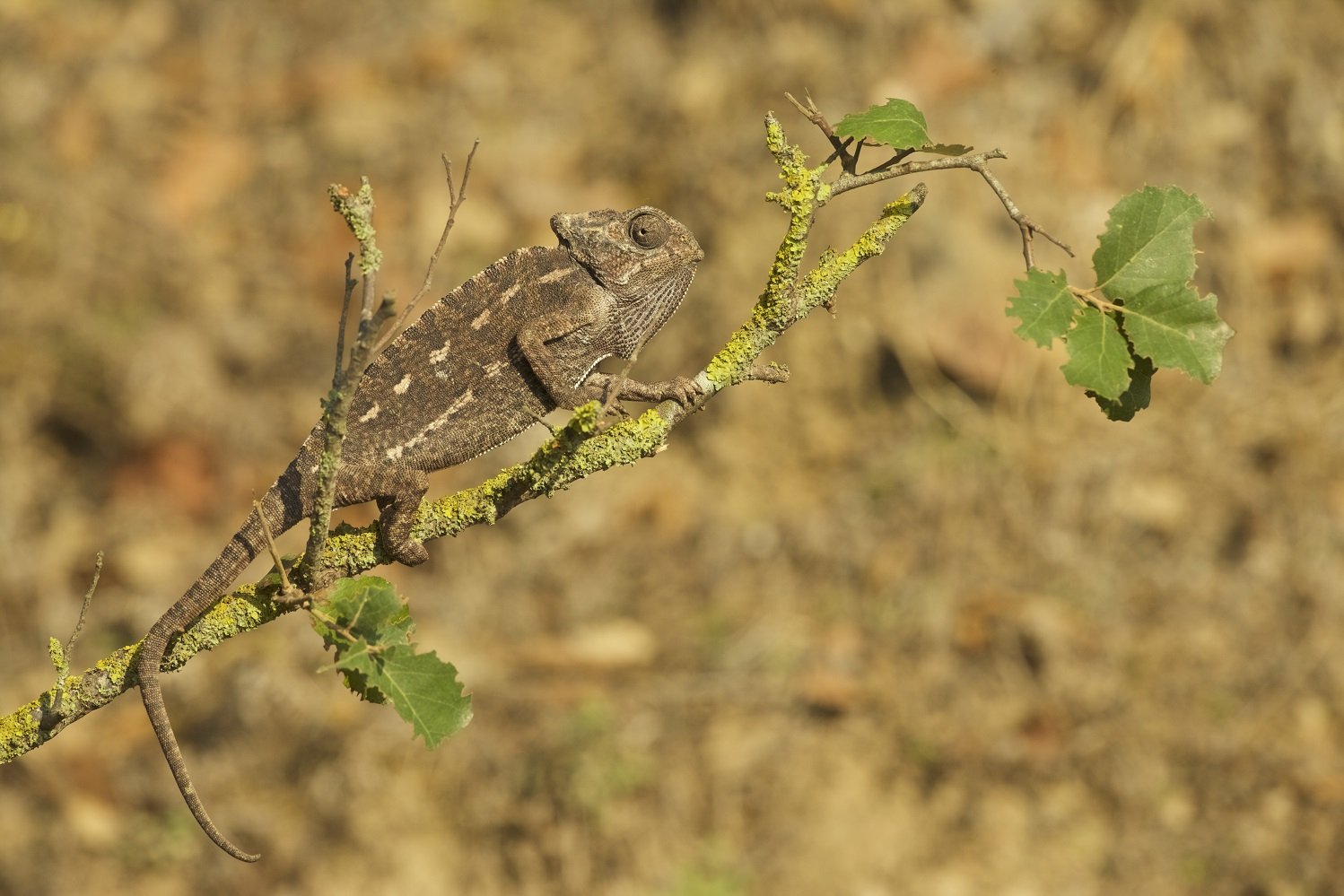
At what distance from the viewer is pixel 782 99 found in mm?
9484

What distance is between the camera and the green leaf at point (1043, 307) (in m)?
2.75

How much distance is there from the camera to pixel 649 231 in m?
4.22

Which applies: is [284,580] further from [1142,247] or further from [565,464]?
[1142,247]

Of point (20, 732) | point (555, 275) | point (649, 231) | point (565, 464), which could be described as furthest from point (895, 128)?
point (20, 732)

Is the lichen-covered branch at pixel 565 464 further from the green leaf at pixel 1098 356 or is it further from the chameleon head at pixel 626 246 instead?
the chameleon head at pixel 626 246

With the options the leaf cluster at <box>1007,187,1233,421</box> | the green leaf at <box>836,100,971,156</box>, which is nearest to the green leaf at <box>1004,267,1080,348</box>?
the leaf cluster at <box>1007,187,1233,421</box>

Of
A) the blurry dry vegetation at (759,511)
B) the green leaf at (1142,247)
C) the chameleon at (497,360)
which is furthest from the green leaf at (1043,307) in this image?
the blurry dry vegetation at (759,511)

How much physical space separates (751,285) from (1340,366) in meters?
3.87

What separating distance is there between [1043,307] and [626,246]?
1.76 meters

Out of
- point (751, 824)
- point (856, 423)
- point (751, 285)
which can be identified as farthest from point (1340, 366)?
point (751, 824)

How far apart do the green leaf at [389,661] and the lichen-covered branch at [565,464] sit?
364 mm

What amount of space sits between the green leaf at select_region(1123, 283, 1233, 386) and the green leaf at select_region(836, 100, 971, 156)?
1.78 ft

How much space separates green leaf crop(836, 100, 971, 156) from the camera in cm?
291

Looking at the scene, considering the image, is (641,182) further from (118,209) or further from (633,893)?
(633,893)
